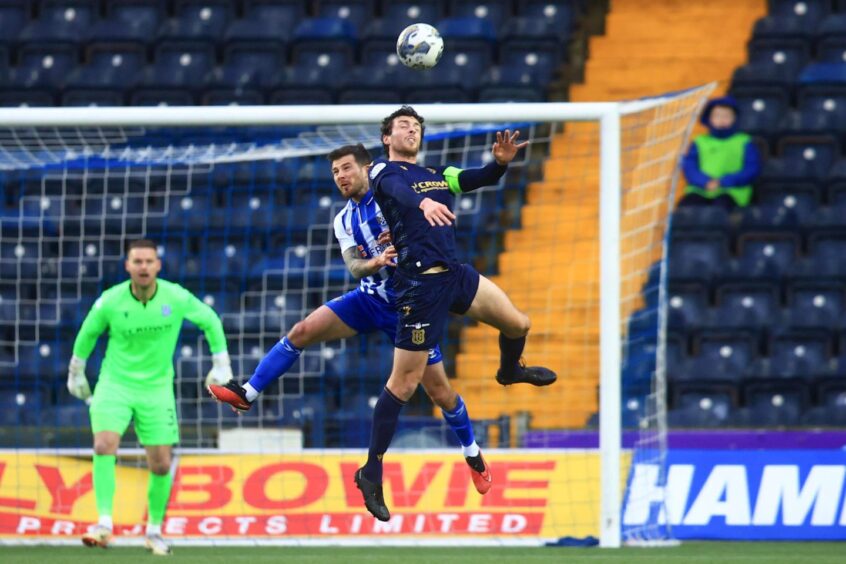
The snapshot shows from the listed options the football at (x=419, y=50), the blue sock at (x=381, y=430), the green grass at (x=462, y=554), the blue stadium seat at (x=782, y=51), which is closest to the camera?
the blue sock at (x=381, y=430)

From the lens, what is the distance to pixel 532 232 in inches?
582

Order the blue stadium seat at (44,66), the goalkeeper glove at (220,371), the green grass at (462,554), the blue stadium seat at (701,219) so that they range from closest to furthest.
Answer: the green grass at (462,554) < the goalkeeper glove at (220,371) < the blue stadium seat at (701,219) < the blue stadium seat at (44,66)

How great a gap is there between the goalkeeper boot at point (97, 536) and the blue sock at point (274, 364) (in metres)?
1.76

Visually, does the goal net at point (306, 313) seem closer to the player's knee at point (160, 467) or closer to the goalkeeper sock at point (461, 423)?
the player's knee at point (160, 467)

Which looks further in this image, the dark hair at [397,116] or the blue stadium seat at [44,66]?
the blue stadium seat at [44,66]

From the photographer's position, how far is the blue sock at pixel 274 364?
392 inches

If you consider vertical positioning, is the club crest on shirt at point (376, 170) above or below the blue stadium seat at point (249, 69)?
below

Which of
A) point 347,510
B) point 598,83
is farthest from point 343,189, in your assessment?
point 598,83

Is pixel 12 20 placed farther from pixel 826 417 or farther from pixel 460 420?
pixel 460 420

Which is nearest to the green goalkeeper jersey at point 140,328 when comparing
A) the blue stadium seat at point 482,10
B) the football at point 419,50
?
the football at point 419,50

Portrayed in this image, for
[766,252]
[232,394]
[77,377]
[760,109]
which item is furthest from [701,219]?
[232,394]

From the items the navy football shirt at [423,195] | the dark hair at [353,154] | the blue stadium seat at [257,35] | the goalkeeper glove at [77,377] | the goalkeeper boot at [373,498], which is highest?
the blue stadium seat at [257,35]

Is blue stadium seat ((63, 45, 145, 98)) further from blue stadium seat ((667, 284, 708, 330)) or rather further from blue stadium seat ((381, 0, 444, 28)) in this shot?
blue stadium seat ((667, 284, 708, 330))

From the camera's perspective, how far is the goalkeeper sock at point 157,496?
11.5 meters
